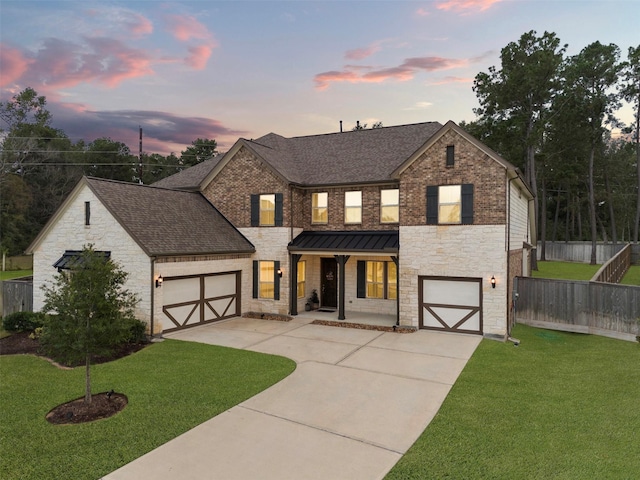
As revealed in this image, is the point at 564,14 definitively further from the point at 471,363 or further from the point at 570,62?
the point at 570,62

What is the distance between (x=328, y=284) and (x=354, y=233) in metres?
3.45

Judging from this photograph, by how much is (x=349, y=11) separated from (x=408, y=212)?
9.70 m

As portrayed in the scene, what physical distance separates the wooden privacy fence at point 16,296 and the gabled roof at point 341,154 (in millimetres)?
9056

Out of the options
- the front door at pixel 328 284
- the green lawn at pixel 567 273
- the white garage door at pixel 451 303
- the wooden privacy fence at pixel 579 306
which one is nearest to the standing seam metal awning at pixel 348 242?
the front door at pixel 328 284

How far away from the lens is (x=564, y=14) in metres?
17.2

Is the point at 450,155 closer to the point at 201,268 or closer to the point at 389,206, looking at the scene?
the point at 389,206

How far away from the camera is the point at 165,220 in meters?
15.4

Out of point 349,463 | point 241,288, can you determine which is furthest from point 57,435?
point 241,288

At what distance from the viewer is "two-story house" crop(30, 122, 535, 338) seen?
44.8ft

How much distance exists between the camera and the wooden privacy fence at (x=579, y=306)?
12734 millimetres

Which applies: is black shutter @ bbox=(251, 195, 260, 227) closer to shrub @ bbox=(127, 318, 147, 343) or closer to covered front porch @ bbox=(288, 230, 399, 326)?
covered front porch @ bbox=(288, 230, 399, 326)

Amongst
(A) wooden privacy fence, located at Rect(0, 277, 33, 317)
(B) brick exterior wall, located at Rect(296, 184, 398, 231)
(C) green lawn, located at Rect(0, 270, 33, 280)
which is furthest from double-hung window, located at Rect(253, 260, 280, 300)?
(C) green lawn, located at Rect(0, 270, 33, 280)

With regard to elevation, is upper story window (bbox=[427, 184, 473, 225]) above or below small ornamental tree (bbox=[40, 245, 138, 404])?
above

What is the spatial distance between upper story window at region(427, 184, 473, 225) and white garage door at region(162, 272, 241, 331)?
8974mm
